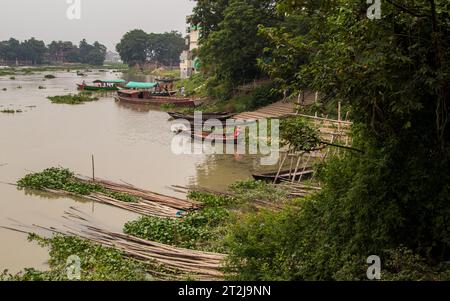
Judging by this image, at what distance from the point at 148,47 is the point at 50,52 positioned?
44585mm

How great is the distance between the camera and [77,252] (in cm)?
852

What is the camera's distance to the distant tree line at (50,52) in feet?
407

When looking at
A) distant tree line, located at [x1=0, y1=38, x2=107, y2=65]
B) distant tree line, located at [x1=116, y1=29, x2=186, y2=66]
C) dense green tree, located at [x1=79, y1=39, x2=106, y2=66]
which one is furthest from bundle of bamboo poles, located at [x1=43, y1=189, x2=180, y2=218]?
dense green tree, located at [x1=79, y1=39, x2=106, y2=66]

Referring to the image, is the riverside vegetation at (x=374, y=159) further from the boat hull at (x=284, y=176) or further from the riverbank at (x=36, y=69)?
the riverbank at (x=36, y=69)

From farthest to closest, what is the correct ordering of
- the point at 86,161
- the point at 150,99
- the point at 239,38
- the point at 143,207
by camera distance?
the point at 150,99 → the point at 239,38 → the point at 86,161 → the point at 143,207

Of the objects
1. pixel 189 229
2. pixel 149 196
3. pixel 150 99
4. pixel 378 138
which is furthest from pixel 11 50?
pixel 378 138

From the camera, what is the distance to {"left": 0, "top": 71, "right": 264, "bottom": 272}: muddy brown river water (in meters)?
10.9

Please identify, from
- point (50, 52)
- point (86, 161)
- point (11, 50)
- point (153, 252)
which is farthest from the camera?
point (50, 52)

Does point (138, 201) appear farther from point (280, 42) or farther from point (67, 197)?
point (280, 42)

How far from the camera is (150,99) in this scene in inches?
Result: 1467

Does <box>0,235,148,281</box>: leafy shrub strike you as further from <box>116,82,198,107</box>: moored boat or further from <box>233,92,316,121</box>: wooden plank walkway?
<box>116,82,198,107</box>: moored boat

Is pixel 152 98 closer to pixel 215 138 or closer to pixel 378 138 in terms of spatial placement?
pixel 215 138

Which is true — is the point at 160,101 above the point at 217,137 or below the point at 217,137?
above

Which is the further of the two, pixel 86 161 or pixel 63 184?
pixel 86 161
